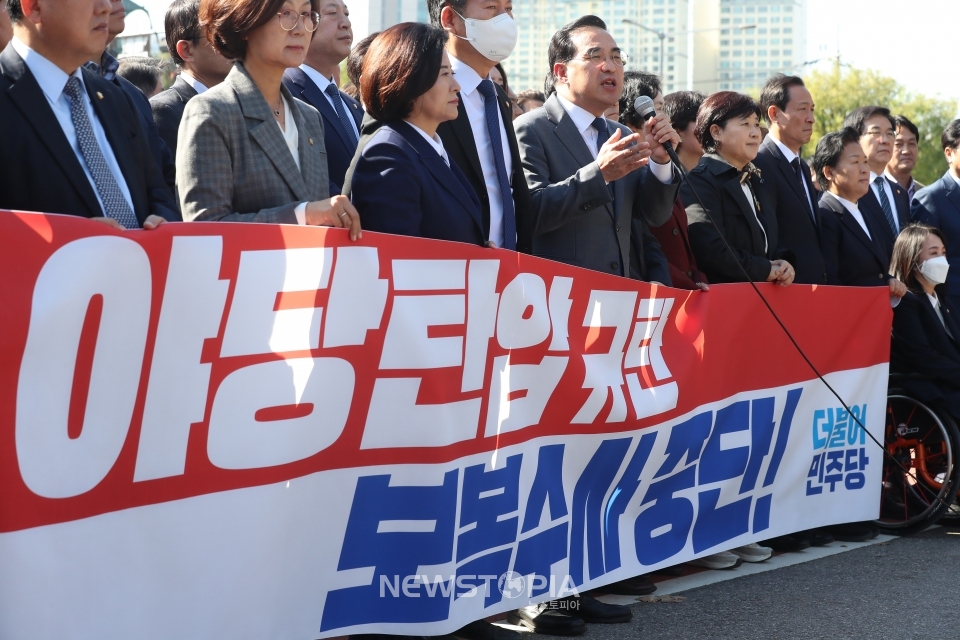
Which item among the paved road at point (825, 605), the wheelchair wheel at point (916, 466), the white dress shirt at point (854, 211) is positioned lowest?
the paved road at point (825, 605)

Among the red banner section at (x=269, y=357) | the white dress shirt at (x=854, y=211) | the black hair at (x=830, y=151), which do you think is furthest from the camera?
the black hair at (x=830, y=151)

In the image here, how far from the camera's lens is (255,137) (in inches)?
132

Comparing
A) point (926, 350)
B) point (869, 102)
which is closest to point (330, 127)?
point (926, 350)

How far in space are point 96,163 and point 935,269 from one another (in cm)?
457

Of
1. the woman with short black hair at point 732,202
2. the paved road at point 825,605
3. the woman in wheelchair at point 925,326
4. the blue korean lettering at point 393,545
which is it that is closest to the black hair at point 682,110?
the woman with short black hair at point 732,202

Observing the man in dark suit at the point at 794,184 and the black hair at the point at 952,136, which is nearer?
the man in dark suit at the point at 794,184

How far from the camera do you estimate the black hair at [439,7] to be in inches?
173

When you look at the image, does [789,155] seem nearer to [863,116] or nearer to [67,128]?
[863,116]

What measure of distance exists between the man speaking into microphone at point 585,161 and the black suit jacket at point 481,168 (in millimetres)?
117

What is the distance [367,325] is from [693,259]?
2.41m

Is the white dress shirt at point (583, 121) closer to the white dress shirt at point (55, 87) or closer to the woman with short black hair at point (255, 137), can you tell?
the woman with short black hair at point (255, 137)

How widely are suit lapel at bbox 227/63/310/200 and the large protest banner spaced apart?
0.33m

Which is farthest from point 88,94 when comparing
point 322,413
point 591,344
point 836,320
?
point 836,320

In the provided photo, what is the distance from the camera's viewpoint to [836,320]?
5453 mm
